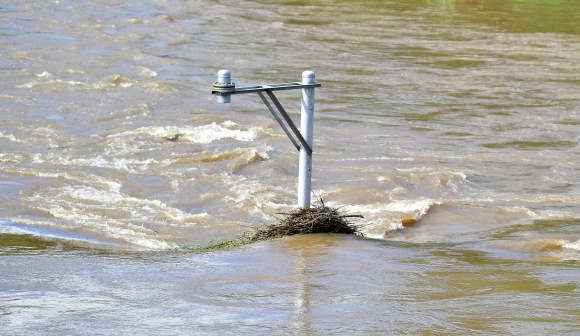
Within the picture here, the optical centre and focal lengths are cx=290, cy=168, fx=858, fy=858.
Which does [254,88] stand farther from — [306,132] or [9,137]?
[9,137]

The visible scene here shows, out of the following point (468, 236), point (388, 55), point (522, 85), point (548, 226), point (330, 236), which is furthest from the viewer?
point (388, 55)

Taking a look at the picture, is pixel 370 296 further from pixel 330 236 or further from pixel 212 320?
pixel 330 236

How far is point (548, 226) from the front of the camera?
28.8 ft

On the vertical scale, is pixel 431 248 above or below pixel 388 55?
below

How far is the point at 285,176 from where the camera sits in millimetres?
11125

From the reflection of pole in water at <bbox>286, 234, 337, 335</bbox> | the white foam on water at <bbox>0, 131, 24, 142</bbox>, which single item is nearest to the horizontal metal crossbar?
the reflection of pole in water at <bbox>286, 234, 337, 335</bbox>

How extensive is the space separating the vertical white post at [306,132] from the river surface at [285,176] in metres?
0.36

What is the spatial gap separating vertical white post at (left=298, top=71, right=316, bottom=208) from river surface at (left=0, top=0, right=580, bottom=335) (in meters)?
0.36

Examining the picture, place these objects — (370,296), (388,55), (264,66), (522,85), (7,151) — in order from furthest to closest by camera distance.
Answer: (388,55) → (264,66) → (522,85) → (7,151) → (370,296)

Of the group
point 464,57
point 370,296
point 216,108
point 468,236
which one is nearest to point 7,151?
point 216,108

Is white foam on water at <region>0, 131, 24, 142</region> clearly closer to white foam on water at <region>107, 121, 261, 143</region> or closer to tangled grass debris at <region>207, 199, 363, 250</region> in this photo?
white foam on water at <region>107, 121, 261, 143</region>

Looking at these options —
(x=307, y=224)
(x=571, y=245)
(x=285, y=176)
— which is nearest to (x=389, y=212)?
(x=285, y=176)

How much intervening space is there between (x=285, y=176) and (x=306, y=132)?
490 centimetres

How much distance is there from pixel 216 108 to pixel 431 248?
908 cm
